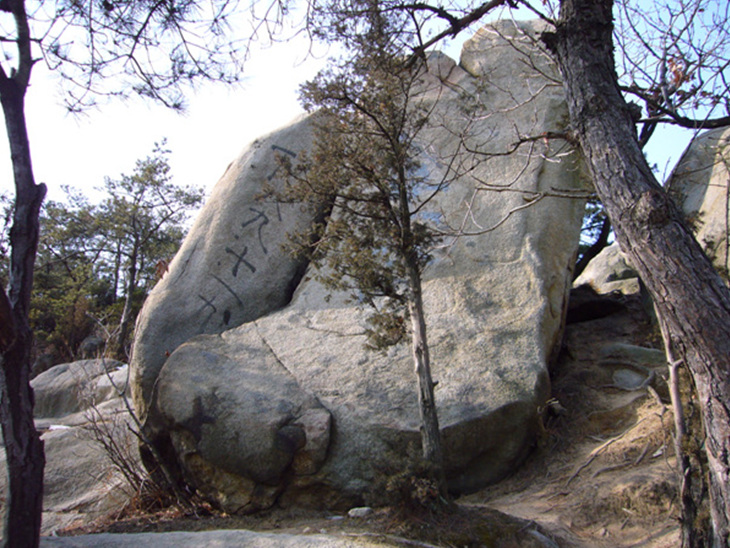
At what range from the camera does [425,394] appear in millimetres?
4297

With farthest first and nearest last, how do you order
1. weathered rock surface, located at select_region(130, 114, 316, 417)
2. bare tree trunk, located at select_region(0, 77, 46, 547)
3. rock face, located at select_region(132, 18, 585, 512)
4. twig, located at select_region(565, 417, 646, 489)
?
weathered rock surface, located at select_region(130, 114, 316, 417)
rock face, located at select_region(132, 18, 585, 512)
twig, located at select_region(565, 417, 646, 489)
bare tree trunk, located at select_region(0, 77, 46, 547)

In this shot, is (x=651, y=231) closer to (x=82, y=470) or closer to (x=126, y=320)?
(x=82, y=470)

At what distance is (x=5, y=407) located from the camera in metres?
3.09

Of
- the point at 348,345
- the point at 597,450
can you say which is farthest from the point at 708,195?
the point at 348,345

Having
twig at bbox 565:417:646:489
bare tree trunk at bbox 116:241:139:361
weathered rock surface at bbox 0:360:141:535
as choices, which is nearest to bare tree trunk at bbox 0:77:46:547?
weathered rock surface at bbox 0:360:141:535

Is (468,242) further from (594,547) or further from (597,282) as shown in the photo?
(597,282)

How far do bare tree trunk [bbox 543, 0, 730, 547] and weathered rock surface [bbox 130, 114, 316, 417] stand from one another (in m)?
3.95

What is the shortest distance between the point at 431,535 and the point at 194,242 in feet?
17.3

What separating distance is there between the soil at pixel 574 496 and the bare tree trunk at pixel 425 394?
1.17 ft

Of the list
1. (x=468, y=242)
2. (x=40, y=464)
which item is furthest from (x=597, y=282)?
(x=40, y=464)

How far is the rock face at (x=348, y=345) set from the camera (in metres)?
4.89

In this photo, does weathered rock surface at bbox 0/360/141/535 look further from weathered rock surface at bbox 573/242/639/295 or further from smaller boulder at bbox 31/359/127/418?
weathered rock surface at bbox 573/242/639/295

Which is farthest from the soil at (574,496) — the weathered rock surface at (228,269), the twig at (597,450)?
the weathered rock surface at (228,269)

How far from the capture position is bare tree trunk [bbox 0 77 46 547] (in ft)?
10.0
